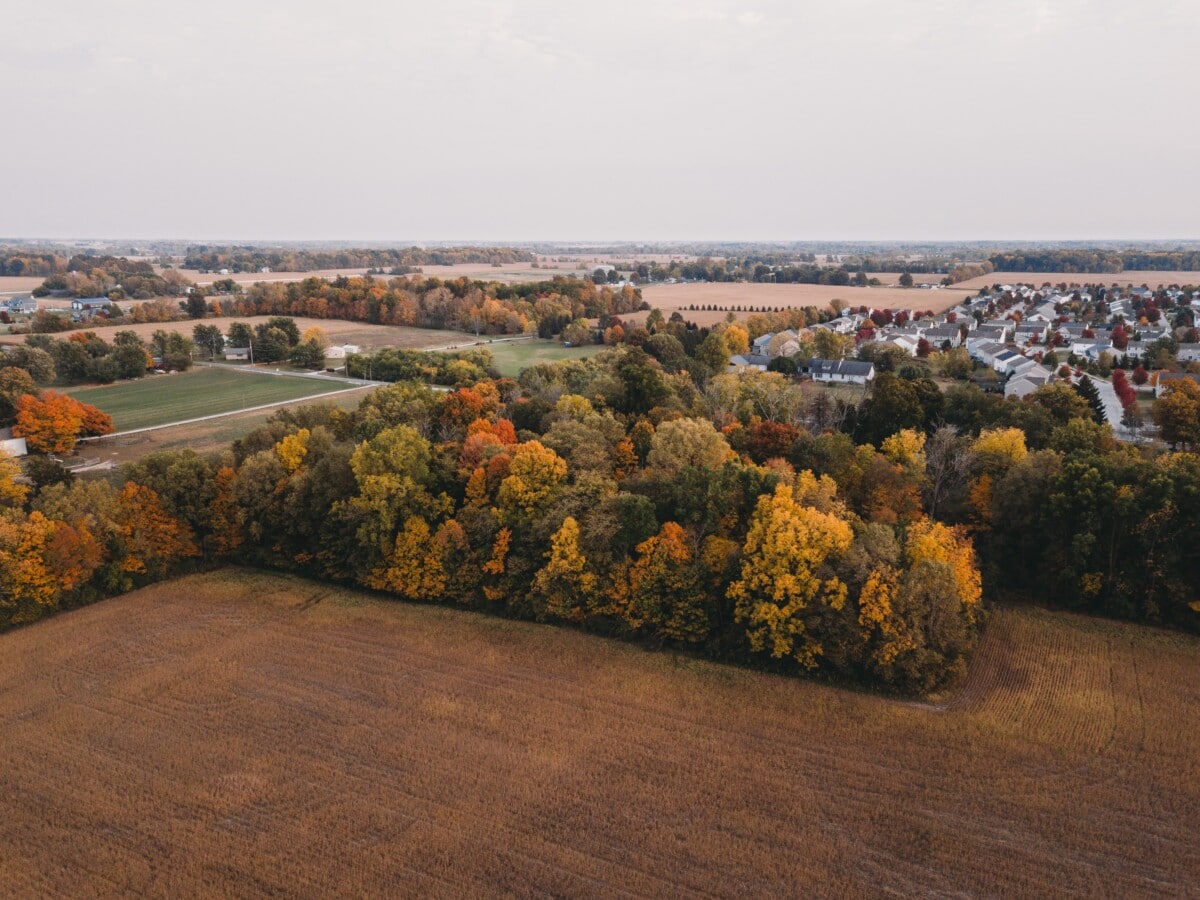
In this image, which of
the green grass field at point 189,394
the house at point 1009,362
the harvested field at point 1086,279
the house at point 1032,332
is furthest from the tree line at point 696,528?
the harvested field at point 1086,279

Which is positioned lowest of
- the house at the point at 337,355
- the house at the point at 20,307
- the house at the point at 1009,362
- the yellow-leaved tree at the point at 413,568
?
the yellow-leaved tree at the point at 413,568

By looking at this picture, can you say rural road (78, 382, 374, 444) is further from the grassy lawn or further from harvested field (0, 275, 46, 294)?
harvested field (0, 275, 46, 294)

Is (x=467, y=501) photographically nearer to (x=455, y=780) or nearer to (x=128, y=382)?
(x=455, y=780)

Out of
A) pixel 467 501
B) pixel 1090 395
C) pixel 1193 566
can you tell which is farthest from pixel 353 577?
pixel 1090 395

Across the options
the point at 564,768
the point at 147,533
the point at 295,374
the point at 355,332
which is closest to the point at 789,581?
the point at 564,768

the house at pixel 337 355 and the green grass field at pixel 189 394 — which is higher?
the house at pixel 337 355

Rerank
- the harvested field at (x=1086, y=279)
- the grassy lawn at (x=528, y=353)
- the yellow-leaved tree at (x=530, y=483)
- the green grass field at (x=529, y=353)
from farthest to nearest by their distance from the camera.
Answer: the harvested field at (x=1086, y=279)
the green grass field at (x=529, y=353)
the grassy lawn at (x=528, y=353)
the yellow-leaved tree at (x=530, y=483)

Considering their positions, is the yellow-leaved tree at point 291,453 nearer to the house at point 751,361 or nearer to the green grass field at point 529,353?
the green grass field at point 529,353

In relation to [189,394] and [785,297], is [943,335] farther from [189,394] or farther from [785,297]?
[189,394]
